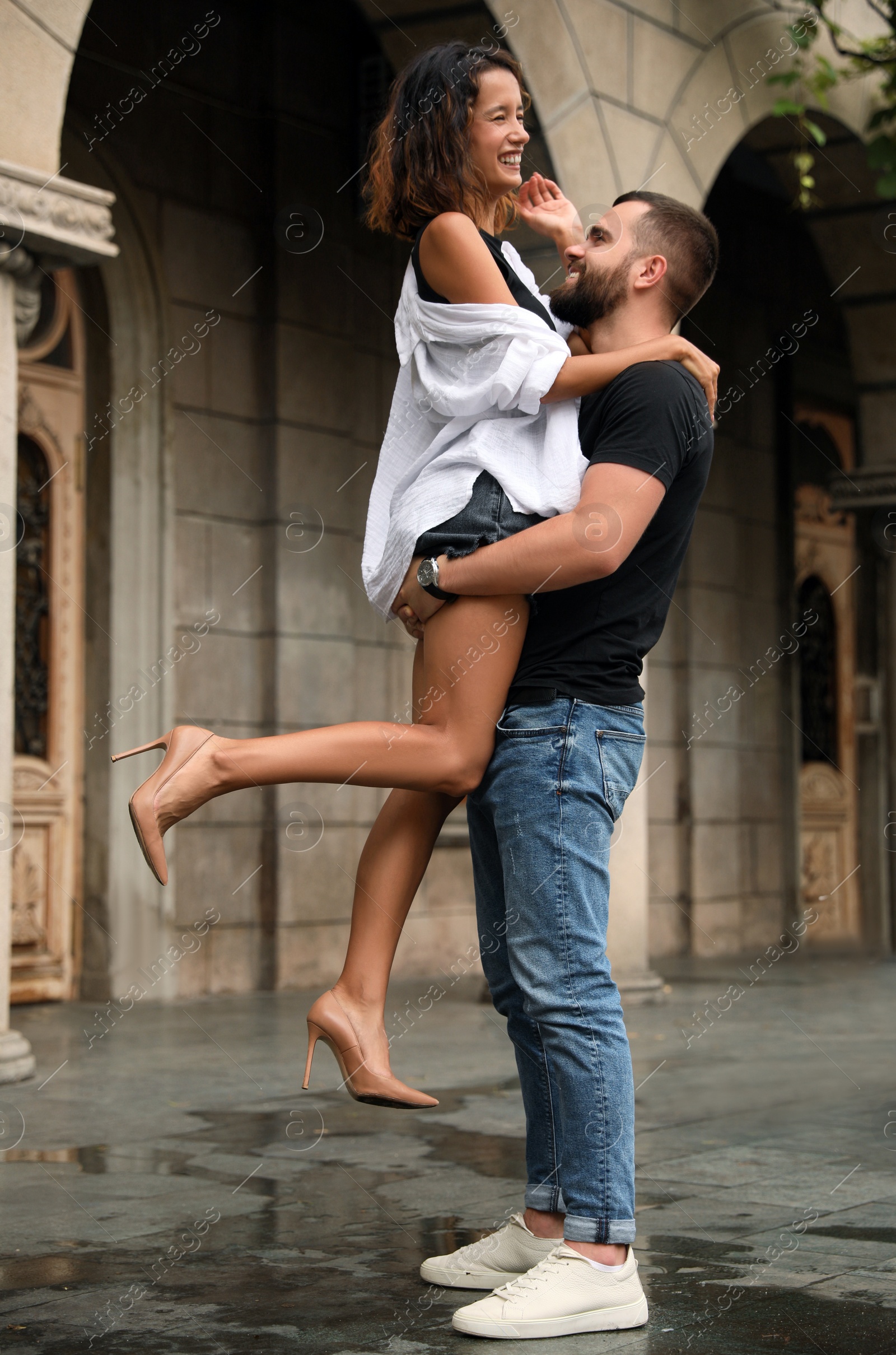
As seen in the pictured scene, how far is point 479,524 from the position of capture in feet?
10.1

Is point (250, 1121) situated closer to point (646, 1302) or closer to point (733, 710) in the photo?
point (646, 1302)

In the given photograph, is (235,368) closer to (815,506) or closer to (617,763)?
(815,506)

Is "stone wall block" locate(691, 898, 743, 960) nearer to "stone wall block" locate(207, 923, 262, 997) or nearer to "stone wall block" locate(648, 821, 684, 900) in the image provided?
"stone wall block" locate(648, 821, 684, 900)

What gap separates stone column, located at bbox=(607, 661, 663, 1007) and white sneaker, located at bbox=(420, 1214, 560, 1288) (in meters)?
4.47

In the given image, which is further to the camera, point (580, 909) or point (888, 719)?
point (888, 719)

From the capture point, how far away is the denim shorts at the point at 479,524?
3055 mm

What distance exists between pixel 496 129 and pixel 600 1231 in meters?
2.09

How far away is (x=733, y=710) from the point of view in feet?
39.3

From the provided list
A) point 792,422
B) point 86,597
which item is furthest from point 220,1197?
point 792,422

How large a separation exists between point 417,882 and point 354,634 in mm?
6156

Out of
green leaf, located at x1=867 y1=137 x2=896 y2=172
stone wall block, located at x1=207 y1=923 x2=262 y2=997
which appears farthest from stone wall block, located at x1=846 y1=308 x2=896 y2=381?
stone wall block, located at x1=207 y1=923 x2=262 y2=997

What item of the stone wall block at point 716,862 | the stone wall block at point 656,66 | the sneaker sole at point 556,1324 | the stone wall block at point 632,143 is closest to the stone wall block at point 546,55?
the stone wall block at point 632,143

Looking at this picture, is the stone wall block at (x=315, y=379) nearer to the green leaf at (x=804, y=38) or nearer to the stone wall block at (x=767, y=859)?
the green leaf at (x=804, y=38)

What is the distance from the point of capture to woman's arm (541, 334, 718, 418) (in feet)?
10.1
